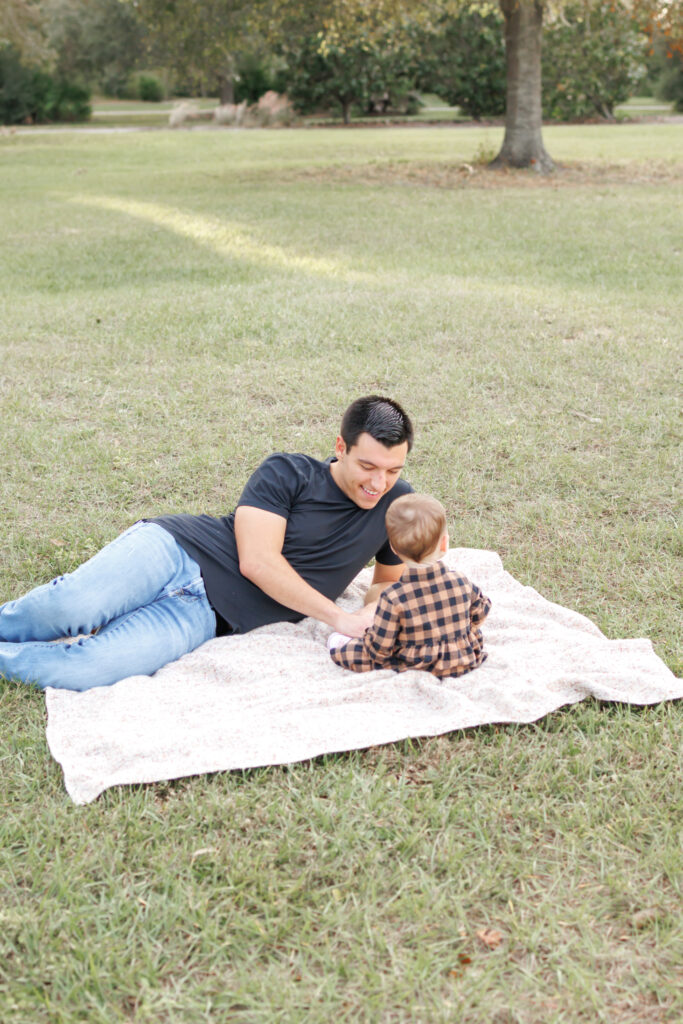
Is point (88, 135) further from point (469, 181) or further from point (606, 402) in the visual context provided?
point (606, 402)

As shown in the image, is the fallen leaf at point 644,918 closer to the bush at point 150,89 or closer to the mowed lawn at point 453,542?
the mowed lawn at point 453,542

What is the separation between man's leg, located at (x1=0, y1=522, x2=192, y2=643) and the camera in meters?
3.37

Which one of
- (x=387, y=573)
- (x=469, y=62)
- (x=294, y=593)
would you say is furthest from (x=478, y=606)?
(x=469, y=62)

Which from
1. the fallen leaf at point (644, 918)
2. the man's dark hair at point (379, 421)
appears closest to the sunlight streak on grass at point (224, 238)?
the man's dark hair at point (379, 421)

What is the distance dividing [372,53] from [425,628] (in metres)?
35.5

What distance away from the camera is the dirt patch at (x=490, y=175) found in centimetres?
1662

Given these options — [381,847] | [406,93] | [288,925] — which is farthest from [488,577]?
[406,93]

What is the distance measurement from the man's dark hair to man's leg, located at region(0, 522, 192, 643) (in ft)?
2.68

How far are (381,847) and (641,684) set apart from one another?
1.15 m

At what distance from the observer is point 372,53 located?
3472cm

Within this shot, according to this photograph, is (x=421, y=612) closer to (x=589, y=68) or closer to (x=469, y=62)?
(x=589, y=68)

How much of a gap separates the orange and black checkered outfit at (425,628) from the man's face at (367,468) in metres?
0.40

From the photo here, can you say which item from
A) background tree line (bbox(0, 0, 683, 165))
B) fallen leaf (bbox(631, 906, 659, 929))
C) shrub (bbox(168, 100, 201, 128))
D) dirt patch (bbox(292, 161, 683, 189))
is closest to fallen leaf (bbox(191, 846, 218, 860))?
fallen leaf (bbox(631, 906, 659, 929))

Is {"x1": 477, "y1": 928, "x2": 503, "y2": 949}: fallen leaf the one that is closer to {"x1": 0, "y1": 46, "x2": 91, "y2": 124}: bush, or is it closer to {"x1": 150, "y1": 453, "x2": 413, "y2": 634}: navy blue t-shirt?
{"x1": 150, "y1": 453, "x2": 413, "y2": 634}: navy blue t-shirt
